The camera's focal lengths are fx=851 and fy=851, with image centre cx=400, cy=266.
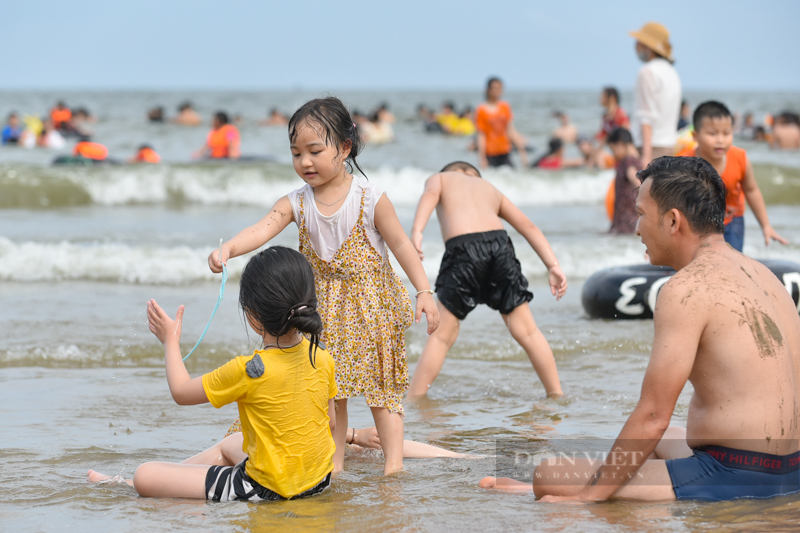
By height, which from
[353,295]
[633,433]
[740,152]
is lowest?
[633,433]

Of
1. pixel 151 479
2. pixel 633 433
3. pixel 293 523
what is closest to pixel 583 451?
pixel 633 433

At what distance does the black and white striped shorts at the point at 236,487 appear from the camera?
10.3 ft

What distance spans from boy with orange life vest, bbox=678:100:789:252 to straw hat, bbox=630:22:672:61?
1.95 meters

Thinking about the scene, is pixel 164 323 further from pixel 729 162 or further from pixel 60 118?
pixel 60 118

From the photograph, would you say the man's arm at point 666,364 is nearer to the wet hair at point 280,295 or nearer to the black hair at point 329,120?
the wet hair at point 280,295

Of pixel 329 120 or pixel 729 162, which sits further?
pixel 729 162

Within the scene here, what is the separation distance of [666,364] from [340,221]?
4.92 feet

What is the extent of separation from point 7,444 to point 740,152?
4.79 metres

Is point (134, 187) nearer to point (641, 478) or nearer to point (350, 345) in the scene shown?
point (350, 345)

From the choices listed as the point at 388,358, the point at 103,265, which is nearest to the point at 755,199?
the point at 388,358

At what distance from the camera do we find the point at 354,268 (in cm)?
359

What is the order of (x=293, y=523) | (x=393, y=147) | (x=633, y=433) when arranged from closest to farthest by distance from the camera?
(x=633, y=433)
(x=293, y=523)
(x=393, y=147)

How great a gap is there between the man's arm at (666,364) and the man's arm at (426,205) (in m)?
2.04

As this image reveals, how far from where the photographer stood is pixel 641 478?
289cm
